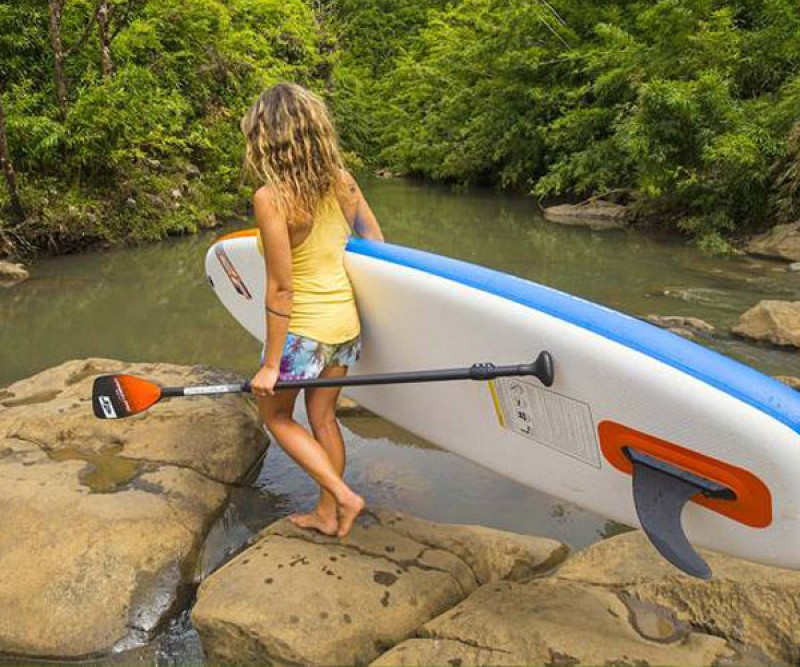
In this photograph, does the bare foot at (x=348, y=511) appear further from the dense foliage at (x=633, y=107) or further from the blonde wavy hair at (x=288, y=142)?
the dense foliage at (x=633, y=107)

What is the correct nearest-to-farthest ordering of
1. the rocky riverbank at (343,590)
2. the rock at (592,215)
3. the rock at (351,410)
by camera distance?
the rocky riverbank at (343,590), the rock at (351,410), the rock at (592,215)

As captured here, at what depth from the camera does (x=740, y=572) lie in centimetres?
233

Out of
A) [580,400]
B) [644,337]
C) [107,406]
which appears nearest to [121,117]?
[107,406]

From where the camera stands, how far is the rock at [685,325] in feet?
17.4

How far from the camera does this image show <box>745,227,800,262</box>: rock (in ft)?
25.0

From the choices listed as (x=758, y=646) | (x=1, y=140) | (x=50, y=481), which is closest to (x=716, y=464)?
(x=758, y=646)

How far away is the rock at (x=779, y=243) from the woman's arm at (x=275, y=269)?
21.9 feet

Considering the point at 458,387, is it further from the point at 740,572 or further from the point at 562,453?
the point at 740,572

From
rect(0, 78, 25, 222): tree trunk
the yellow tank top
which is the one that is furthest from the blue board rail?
rect(0, 78, 25, 222): tree trunk

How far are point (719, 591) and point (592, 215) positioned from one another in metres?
9.44

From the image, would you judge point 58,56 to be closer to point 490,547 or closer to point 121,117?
point 121,117

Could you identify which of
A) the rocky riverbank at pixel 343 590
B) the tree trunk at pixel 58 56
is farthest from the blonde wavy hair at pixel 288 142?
the tree trunk at pixel 58 56

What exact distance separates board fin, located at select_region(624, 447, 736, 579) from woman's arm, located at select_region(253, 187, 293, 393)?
3.75 ft

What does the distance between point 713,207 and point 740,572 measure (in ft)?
24.2
